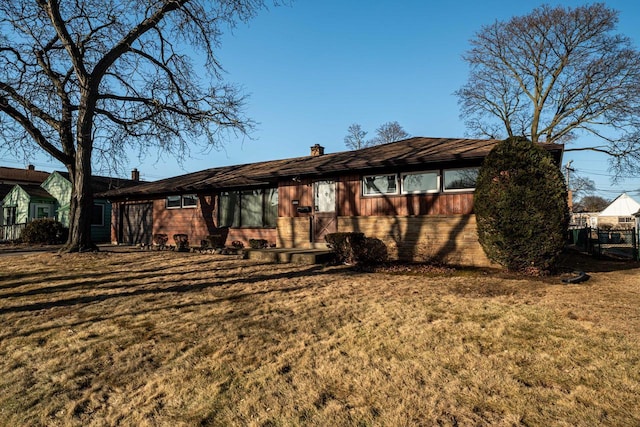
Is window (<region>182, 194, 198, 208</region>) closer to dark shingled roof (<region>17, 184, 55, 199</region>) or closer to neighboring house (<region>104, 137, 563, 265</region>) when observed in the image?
neighboring house (<region>104, 137, 563, 265</region>)

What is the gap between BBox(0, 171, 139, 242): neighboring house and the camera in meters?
25.0

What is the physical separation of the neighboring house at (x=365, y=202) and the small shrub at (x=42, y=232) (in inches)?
236

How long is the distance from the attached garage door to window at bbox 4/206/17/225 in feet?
52.8

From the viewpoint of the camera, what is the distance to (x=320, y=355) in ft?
12.4

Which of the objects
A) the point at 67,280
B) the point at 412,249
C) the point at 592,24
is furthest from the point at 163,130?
the point at 592,24

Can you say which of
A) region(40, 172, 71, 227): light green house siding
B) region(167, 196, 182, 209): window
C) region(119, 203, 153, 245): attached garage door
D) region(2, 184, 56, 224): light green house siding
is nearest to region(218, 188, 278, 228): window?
region(167, 196, 182, 209): window

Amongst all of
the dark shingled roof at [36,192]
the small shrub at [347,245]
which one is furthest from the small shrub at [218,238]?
the dark shingled roof at [36,192]

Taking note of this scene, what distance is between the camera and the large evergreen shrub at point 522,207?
25.7ft

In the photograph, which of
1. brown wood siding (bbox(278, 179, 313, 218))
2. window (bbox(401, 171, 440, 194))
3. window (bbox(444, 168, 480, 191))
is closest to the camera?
window (bbox(444, 168, 480, 191))

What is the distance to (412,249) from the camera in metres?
10.9

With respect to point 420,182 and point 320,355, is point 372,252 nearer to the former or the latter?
point 420,182

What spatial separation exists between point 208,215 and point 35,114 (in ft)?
23.8

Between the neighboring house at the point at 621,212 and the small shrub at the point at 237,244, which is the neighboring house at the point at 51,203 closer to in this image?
the small shrub at the point at 237,244

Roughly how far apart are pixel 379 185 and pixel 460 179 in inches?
101
